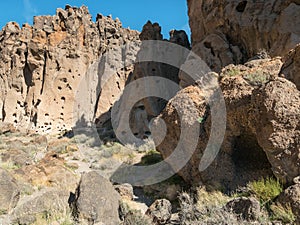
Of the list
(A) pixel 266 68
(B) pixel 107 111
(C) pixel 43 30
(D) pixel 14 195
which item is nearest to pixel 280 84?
(A) pixel 266 68

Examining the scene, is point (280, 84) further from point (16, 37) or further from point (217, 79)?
point (16, 37)

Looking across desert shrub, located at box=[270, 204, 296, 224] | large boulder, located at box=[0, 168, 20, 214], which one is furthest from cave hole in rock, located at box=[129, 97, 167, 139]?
desert shrub, located at box=[270, 204, 296, 224]

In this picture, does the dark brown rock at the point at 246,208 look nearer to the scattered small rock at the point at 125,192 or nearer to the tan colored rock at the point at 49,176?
the scattered small rock at the point at 125,192

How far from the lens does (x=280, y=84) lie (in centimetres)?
519

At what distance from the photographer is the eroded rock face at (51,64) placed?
77.2 feet

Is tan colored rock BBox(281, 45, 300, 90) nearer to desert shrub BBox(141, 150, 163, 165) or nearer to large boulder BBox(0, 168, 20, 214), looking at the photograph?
desert shrub BBox(141, 150, 163, 165)

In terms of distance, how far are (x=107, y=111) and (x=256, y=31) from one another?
1330 centimetres

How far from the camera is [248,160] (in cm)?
634

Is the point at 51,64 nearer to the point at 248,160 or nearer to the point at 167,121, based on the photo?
the point at 167,121

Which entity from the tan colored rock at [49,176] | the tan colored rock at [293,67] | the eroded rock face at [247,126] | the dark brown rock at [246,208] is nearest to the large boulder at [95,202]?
the tan colored rock at [49,176]

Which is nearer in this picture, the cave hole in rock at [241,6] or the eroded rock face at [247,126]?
the eroded rock face at [247,126]

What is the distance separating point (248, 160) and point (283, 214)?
2405mm

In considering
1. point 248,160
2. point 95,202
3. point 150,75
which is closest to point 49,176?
point 95,202

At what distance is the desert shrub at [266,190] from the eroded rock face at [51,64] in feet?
61.0
